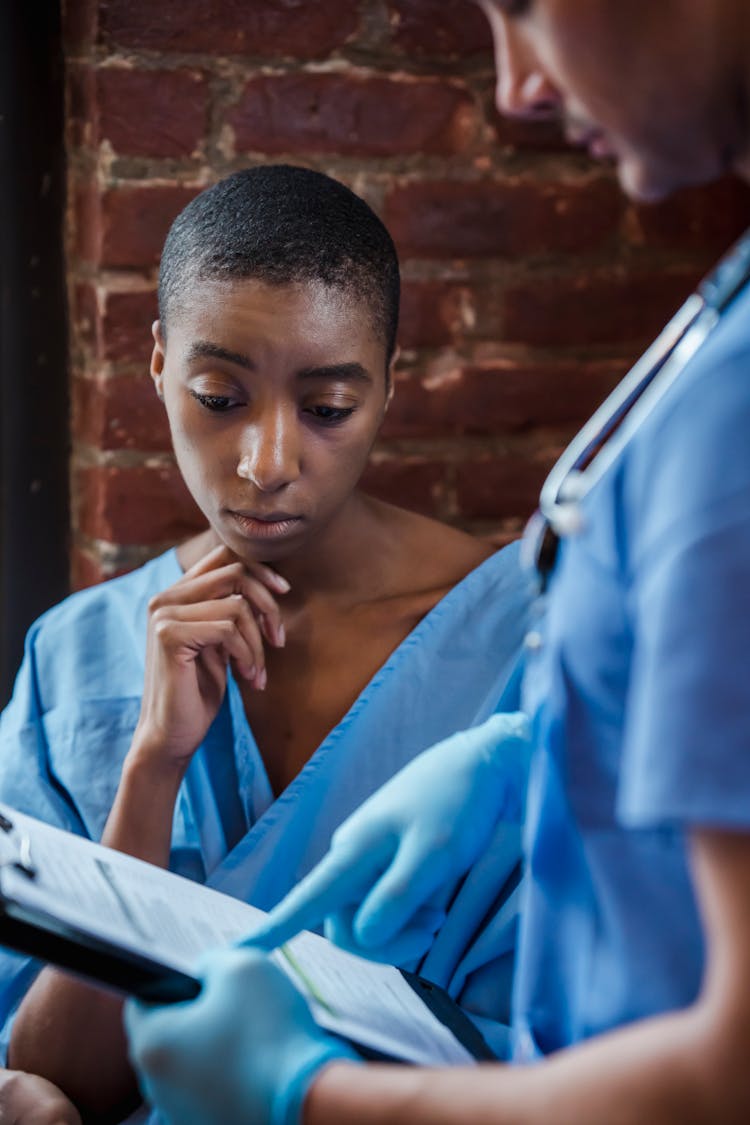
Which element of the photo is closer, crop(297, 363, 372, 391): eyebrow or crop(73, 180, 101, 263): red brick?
crop(297, 363, 372, 391): eyebrow

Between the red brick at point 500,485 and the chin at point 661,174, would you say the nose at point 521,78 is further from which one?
the red brick at point 500,485

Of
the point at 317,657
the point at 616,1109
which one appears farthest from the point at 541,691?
the point at 317,657

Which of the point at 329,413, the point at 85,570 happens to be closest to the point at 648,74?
the point at 329,413

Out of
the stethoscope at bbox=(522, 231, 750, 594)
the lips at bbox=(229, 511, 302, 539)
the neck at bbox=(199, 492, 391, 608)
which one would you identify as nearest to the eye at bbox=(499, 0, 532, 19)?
the stethoscope at bbox=(522, 231, 750, 594)

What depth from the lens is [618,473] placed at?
1.84ft

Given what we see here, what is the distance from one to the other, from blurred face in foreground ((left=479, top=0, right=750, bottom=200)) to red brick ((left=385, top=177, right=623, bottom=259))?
79 cm

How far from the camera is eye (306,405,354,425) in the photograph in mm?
1051

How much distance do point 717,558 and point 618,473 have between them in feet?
0.28

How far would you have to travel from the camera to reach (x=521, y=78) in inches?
23.5

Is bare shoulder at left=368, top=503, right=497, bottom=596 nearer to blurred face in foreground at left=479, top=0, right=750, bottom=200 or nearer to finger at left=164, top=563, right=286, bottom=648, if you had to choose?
finger at left=164, top=563, right=286, bottom=648

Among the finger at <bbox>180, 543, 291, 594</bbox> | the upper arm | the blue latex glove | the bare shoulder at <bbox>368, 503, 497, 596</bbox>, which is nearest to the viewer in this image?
the upper arm

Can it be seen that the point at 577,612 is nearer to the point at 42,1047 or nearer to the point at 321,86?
the point at 42,1047

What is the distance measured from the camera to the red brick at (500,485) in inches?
56.6

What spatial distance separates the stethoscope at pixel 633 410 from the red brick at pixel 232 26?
821mm
